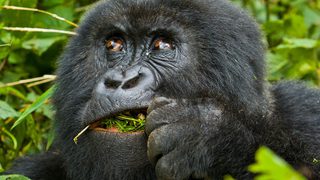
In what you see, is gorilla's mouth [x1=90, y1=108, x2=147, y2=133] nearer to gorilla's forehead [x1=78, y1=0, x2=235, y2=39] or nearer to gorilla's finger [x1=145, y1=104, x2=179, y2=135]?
gorilla's finger [x1=145, y1=104, x2=179, y2=135]

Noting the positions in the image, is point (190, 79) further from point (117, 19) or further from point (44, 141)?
point (44, 141)

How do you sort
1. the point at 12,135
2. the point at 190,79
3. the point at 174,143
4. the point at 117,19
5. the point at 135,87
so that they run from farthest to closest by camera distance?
the point at 12,135, the point at 117,19, the point at 190,79, the point at 135,87, the point at 174,143

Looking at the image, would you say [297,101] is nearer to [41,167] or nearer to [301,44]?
[301,44]

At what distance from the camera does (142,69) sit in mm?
3266

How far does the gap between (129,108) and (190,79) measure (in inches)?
19.5

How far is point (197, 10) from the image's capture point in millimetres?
3551

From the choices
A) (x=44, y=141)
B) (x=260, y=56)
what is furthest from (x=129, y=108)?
(x=44, y=141)

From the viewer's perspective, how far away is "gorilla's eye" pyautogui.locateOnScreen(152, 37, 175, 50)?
3538 millimetres

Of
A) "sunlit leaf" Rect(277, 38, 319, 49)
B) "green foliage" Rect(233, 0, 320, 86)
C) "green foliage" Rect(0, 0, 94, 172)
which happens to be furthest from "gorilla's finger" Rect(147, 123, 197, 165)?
"sunlit leaf" Rect(277, 38, 319, 49)

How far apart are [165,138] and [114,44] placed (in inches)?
38.8

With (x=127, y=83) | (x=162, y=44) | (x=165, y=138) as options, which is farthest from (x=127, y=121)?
(x=162, y=44)

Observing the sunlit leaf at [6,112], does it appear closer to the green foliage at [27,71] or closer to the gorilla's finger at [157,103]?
the green foliage at [27,71]

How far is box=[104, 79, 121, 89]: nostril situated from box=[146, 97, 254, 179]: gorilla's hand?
235 millimetres

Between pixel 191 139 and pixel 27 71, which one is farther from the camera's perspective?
pixel 27 71
